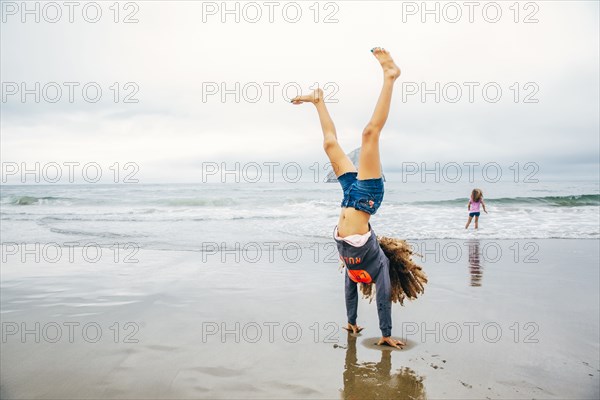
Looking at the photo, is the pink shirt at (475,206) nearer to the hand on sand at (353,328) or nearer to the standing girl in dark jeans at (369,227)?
the standing girl in dark jeans at (369,227)

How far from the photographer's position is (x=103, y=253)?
10.4m

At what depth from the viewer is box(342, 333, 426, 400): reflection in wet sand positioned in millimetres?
3559

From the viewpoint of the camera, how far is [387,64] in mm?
4070

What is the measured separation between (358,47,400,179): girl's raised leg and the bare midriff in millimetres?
429

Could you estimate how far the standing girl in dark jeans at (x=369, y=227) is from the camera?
4.00m

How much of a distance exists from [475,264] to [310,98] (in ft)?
20.6

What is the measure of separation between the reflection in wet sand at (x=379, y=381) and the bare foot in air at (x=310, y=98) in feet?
8.68

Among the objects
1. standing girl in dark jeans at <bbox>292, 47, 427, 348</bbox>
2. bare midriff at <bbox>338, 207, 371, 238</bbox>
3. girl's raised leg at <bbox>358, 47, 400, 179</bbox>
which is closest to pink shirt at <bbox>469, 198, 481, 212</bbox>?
standing girl in dark jeans at <bbox>292, 47, 427, 348</bbox>

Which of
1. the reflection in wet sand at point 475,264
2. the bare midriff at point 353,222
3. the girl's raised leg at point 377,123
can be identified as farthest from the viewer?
the reflection in wet sand at point 475,264

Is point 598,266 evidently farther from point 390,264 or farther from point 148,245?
point 148,245

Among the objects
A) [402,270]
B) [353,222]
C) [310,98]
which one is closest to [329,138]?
[310,98]

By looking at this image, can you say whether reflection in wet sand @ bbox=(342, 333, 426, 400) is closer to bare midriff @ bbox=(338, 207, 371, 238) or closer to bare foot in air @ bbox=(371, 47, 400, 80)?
bare midriff @ bbox=(338, 207, 371, 238)

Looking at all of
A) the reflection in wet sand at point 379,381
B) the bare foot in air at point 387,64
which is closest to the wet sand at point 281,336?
the reflection in wet sand at point 379,381

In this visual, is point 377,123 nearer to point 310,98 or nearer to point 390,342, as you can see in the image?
point 310,98
